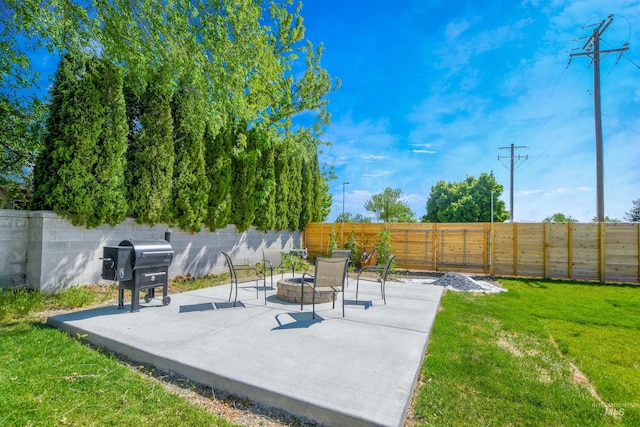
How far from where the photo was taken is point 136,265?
4324 millimetres

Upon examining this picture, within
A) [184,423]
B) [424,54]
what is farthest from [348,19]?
[184,423]

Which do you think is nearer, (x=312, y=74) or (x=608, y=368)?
(x=608, y=368)

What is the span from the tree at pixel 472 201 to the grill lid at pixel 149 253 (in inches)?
1237

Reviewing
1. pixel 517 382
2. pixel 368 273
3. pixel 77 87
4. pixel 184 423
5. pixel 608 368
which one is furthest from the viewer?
pixel 368 273

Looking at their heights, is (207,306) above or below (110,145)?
below

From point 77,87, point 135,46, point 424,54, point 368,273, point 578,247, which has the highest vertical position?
point 424,54

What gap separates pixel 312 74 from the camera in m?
14.6

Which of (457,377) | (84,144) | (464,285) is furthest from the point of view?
(464,285)

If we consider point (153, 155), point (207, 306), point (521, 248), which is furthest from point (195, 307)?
point (521, 248)

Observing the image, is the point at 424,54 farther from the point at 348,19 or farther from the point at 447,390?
the point at 447,390

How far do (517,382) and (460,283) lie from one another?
619 cm

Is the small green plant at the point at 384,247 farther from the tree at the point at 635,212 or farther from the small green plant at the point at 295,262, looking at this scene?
the tree at the point at 635,212

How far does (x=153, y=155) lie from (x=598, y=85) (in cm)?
1541

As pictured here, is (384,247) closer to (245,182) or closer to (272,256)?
(245,182)
